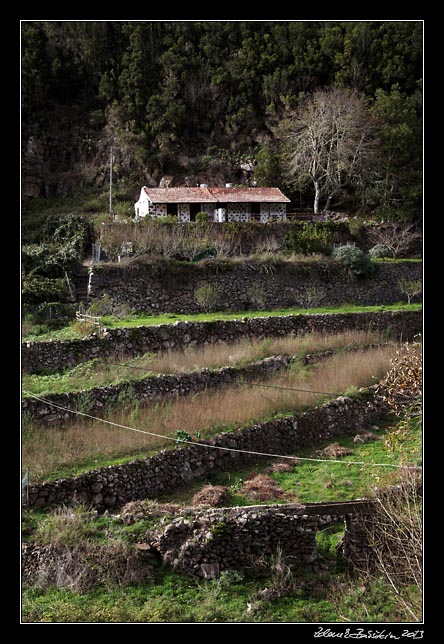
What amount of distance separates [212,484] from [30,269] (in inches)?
643

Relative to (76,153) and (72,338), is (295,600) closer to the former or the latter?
(72,338)

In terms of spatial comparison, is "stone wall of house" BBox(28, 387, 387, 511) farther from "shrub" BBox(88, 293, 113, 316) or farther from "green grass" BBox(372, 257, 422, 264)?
"green grass" BBox(372, 257, 422, 264)

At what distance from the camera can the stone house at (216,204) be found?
33.2 metres

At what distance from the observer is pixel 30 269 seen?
25.7 meters

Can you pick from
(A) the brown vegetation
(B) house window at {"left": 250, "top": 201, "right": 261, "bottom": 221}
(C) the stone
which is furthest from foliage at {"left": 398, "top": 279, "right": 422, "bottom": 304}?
(C) the stone

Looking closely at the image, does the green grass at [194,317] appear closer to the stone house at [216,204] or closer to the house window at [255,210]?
the stone house at [216,204]

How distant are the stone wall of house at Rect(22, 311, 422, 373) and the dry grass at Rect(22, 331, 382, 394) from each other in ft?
1.44

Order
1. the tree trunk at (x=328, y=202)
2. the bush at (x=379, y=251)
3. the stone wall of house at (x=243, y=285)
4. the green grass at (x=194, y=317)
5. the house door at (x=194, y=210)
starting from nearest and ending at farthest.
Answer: the green grass at (x=194, y=317), the stone wall of house at (x=243, y=285), the bush at (x=379, y=251), the house door at (x=194, y=210), the tree trunk at (x=328, y=202)

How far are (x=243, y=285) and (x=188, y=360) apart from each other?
9.44 m

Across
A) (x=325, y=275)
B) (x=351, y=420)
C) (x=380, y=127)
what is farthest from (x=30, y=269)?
(x=380, y=127)

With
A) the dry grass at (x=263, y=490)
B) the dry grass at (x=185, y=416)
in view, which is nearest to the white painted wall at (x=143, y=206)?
the dry grass at (x=185, y=416)

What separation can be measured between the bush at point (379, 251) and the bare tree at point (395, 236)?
0.39m

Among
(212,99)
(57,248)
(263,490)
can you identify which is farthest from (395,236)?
(263,490)

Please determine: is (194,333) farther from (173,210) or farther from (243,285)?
(173,210)
